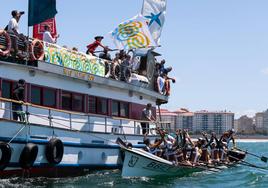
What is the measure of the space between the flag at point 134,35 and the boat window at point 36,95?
21.2ft

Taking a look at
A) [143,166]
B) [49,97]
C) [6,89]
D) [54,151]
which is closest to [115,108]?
[143,166]

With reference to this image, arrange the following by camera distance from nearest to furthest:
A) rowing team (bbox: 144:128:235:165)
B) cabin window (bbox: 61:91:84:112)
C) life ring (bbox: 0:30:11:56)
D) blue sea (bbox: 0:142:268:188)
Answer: life ring (bbox: 0:30:11:56) < blue sea (bbox: 0:142:268:188) < cabin window (bbox: 61:91:84:112) < rowing team (bbox: 144:128:235:165)

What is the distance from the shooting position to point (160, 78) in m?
28.2

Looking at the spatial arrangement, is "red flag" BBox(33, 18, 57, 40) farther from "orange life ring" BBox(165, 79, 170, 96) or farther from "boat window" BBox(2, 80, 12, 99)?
"orange life ring" BBox(165, 79, 170, 96)

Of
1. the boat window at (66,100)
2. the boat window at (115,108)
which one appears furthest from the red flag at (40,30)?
the boat window at (115,108)

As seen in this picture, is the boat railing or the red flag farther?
the red flag

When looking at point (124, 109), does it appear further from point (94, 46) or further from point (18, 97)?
point (18, 97)

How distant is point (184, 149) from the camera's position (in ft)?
82.6

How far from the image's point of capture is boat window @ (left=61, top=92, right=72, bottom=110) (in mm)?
22136

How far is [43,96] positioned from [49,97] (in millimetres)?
330

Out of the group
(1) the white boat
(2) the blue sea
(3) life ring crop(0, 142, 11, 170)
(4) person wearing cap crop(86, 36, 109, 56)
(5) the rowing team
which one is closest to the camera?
(3) life ring crop(0, 142, 11, 170)

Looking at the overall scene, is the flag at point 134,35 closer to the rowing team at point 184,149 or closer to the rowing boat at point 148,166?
the rowing team at point 184,149

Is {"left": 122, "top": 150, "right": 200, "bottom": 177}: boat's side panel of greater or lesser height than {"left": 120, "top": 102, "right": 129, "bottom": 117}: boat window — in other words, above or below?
below

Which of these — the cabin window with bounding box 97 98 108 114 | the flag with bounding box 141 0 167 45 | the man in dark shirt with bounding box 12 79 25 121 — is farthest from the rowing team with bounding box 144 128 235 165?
the man in dark shirt with bounding box 12 79 25 121
